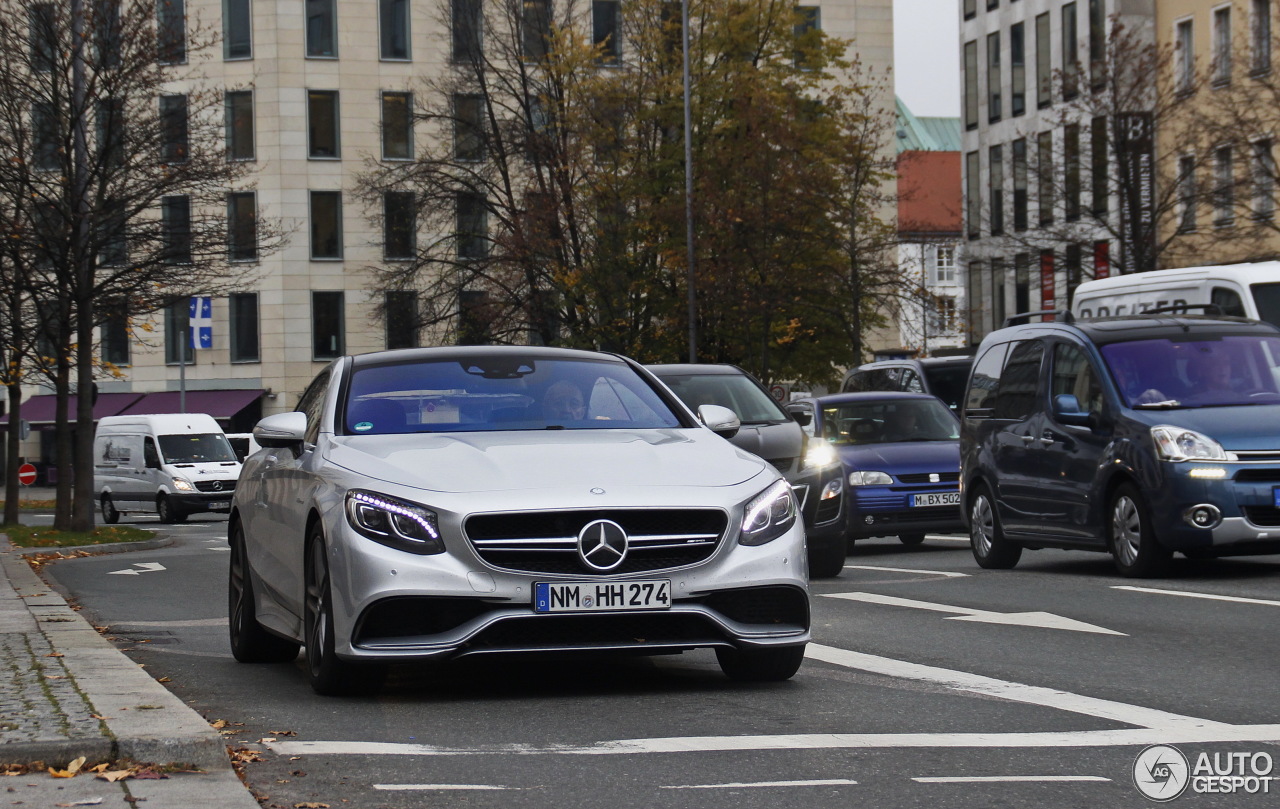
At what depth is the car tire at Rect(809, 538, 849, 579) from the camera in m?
16.2

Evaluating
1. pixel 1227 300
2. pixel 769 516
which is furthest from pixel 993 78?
pixel 769 516

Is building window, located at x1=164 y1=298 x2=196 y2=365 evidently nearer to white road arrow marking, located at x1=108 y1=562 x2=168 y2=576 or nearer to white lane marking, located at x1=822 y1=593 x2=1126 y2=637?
white road arrow marking, located at x1=108 y1=562 x2=168 y2=576

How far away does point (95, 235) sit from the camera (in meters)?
29.4

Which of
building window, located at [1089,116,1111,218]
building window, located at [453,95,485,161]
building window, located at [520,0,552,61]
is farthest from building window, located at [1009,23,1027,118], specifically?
building window, located at [1089,116,1111,218]

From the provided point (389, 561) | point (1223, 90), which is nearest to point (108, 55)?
point (1223, 90)

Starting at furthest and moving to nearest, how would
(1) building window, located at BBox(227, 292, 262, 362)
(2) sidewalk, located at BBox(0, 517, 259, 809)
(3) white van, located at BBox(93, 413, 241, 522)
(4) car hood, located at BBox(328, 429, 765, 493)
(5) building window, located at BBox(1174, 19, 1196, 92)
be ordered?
1. (1) building window, located at BBox(227, 292, 262, 362)
2. (5) building window, located at BBox(1174, 19, 1196, 92)
3. (3) white van, located at BBox(93, 413, 241, 522)
4. (4) car hood, located at BBox(328, 429, 765, 493)
5. (2) sidewalk, located at BBox(0, 517, 259, 809)

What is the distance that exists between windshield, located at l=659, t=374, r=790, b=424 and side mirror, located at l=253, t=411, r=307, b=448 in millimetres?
7284

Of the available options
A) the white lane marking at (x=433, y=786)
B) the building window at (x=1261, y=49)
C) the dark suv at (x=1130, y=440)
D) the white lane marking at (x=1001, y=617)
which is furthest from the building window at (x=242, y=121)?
the white lane marking at (x=433, y=786)

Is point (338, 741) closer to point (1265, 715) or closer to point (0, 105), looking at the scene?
point (1265, 715)

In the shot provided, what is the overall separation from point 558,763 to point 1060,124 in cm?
4020

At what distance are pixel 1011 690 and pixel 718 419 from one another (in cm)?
193

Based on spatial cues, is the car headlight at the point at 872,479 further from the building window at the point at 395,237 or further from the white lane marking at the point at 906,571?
the building window at the point at 395,237

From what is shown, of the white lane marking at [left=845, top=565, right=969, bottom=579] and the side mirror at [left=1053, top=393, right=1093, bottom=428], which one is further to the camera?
the white lane marking at [left=845, top=565, right=969, bottom=579]

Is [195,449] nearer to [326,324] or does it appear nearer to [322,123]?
[326,324]
